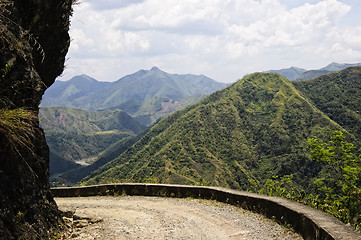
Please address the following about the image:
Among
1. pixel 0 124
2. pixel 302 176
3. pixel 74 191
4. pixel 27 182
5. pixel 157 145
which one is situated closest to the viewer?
pixel 0 124

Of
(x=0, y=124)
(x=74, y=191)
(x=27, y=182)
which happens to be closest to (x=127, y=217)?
(x=27, y=182)

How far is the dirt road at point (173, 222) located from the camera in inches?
303

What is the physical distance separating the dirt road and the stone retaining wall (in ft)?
→ 0.93

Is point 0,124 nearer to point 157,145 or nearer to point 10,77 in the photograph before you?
point 10,77

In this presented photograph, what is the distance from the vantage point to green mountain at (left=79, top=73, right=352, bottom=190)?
127500 mm

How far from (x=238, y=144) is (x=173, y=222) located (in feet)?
492

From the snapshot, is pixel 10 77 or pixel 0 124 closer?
pixel 0 124

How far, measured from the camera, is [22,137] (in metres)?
6.09

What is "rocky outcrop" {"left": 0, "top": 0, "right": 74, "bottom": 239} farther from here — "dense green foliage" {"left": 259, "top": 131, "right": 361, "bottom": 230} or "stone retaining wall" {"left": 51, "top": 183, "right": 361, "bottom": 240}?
"dense green foliage" {"left": 259, "top": 131, "right": 361, "bottom": 230}

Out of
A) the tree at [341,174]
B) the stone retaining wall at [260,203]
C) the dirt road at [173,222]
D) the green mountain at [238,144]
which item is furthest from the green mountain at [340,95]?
the dirt road at [173,222]

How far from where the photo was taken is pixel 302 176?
406 ft

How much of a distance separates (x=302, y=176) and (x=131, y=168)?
77618 millimetres

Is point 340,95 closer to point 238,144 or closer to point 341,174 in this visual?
point 238,144

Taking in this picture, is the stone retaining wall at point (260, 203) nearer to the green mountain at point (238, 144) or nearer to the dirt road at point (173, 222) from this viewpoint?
the dirt road at point (173, 222)
